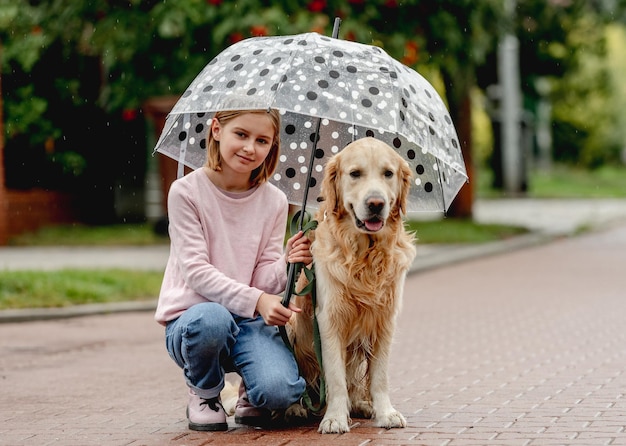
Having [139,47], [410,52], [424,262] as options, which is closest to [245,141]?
[424,262]

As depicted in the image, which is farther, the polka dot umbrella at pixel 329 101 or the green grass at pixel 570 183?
the green grass at pixel 570 183

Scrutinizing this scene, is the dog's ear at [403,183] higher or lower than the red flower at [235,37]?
lower

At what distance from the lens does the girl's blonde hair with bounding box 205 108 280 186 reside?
5821 millimetres

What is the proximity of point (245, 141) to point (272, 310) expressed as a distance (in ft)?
2.66

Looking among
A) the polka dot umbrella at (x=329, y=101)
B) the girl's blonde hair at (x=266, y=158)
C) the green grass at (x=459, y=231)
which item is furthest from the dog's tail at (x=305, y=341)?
the green grass at (x=459, y=231)

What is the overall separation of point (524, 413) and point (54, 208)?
16722 mm

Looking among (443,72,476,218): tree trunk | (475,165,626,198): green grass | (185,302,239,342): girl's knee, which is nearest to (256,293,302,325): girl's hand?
(185,302,239,342): girl's knee

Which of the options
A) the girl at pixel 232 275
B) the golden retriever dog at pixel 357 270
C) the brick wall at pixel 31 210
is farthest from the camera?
the brick wall at pixel 31 210

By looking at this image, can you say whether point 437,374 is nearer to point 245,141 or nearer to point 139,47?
point 245,141

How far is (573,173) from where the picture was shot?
174 feet

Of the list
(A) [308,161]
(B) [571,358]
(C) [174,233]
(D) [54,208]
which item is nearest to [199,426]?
(C) [174,233]

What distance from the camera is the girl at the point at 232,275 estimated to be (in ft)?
18.6

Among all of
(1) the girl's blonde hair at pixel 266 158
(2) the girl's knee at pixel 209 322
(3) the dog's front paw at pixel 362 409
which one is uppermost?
(1) the girl's blonde hair at pixel 266 158

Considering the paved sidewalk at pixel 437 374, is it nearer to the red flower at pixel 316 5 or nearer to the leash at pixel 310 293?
the leash at pixel 310 293
